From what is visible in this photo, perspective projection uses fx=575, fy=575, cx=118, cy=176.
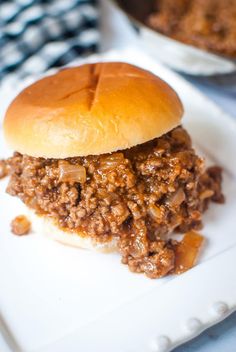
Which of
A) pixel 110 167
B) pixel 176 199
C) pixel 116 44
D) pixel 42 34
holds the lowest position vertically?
pixel 176 199

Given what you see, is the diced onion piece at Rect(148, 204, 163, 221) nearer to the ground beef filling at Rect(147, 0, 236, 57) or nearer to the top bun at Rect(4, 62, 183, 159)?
the top bun at Rect(4, 62, 183, 159)

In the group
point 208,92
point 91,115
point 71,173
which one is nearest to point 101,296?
point 71,173

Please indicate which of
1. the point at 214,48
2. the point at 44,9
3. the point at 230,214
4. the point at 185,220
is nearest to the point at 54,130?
the point at 185,220

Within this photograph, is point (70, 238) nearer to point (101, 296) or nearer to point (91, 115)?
point (101, 296)

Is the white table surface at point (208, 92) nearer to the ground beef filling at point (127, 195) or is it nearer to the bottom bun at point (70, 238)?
the ground beef filling at point (127, 195)

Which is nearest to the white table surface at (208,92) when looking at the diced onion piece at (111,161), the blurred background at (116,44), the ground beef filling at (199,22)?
the blurred background at (116,44)
